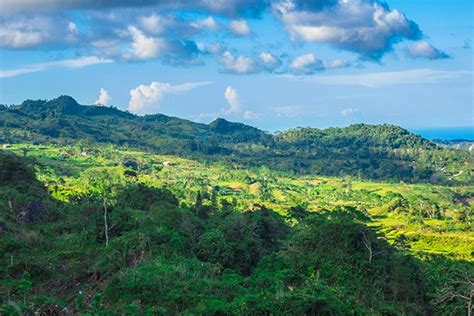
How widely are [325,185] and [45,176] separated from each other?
84855 mm

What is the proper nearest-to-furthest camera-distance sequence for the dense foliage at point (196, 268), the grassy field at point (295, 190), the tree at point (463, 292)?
the tree at point (463, 292) < the dense foliage at point (196, 268) < the grassy field at point (295, 190)

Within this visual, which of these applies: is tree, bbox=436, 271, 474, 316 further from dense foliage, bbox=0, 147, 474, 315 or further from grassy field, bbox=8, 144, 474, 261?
grassy field, bbox=8, 144, 474, 261

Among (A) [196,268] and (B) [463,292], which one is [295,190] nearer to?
(A) [196,268]

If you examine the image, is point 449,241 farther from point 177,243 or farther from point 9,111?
point 9,111

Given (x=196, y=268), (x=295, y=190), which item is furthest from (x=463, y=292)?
(x=295, y=190)

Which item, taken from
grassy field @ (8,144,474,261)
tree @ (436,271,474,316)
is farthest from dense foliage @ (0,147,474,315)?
grassy field @ (8,144,474,261)

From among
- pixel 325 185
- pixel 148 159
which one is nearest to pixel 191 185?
pixel 148 159

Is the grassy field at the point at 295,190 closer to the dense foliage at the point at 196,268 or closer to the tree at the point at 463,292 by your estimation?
the dense foliage at the point at 196,268

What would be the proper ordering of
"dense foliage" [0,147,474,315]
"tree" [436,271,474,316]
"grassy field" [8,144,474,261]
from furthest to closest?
"grassy field" [8,144,474,261] → "dense foliage" [0,147,474,315] → "tree" [436,271,474,316]

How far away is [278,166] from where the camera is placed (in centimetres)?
18125

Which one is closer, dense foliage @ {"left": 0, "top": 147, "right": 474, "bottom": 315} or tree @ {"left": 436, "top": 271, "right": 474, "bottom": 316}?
tree @ {"left": 436, "top": 271, "right": 474, "bottom": 316}

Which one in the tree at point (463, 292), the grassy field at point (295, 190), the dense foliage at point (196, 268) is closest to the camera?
the tree at point (463, 292)

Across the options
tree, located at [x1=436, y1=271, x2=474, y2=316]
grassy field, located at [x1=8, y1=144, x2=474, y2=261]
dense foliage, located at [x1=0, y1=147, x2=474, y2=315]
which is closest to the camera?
tree, located at [x1=436, y1=271, x2=474, y2=316]

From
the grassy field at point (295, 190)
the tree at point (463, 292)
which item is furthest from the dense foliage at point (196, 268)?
the grassy field at point (295, 190)
